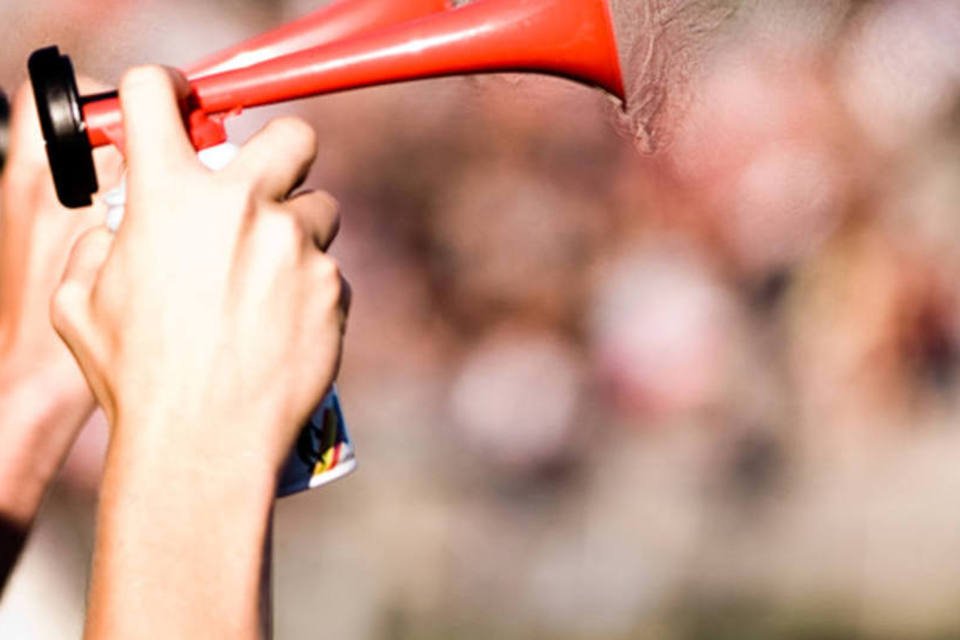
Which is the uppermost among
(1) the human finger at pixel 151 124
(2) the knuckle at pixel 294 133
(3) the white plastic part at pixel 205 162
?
(1) the human finger at pixel 151 124

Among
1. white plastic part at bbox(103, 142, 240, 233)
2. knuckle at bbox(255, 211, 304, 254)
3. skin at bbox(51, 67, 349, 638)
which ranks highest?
white plastic part at bbox(103, 142, 240, 233)

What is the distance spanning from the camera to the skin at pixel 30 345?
0.83 meters

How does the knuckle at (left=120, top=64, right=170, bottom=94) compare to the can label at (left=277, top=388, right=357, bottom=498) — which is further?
the can label at (left=277, top=388, right=357, bottom=498)

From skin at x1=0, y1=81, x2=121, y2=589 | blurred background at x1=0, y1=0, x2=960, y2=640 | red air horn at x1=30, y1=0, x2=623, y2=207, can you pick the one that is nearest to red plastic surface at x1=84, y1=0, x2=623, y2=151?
red air horn at x1=30, y1=0, x2=623, y2=207

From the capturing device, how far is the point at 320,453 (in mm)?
674

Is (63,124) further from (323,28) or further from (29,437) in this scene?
(29,437)

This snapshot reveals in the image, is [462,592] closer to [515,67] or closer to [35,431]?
[35,431]

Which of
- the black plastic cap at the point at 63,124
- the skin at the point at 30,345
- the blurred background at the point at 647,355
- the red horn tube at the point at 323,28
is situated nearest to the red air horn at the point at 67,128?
the black plastic cap at the point at 63,124

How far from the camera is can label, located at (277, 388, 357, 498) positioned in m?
0.65

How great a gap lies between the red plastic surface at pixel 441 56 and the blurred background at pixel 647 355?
64 cm

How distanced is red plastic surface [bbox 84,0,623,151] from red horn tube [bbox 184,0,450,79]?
68 mm

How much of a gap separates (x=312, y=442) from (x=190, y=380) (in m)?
0.17

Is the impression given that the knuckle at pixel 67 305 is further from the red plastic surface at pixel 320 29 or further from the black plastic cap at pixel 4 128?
the black plastic cap at pixel 4 128

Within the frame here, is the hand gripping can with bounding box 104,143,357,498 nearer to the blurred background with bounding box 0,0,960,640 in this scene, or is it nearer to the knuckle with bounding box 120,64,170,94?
the knuckle with bounding box 120,64,170,94
